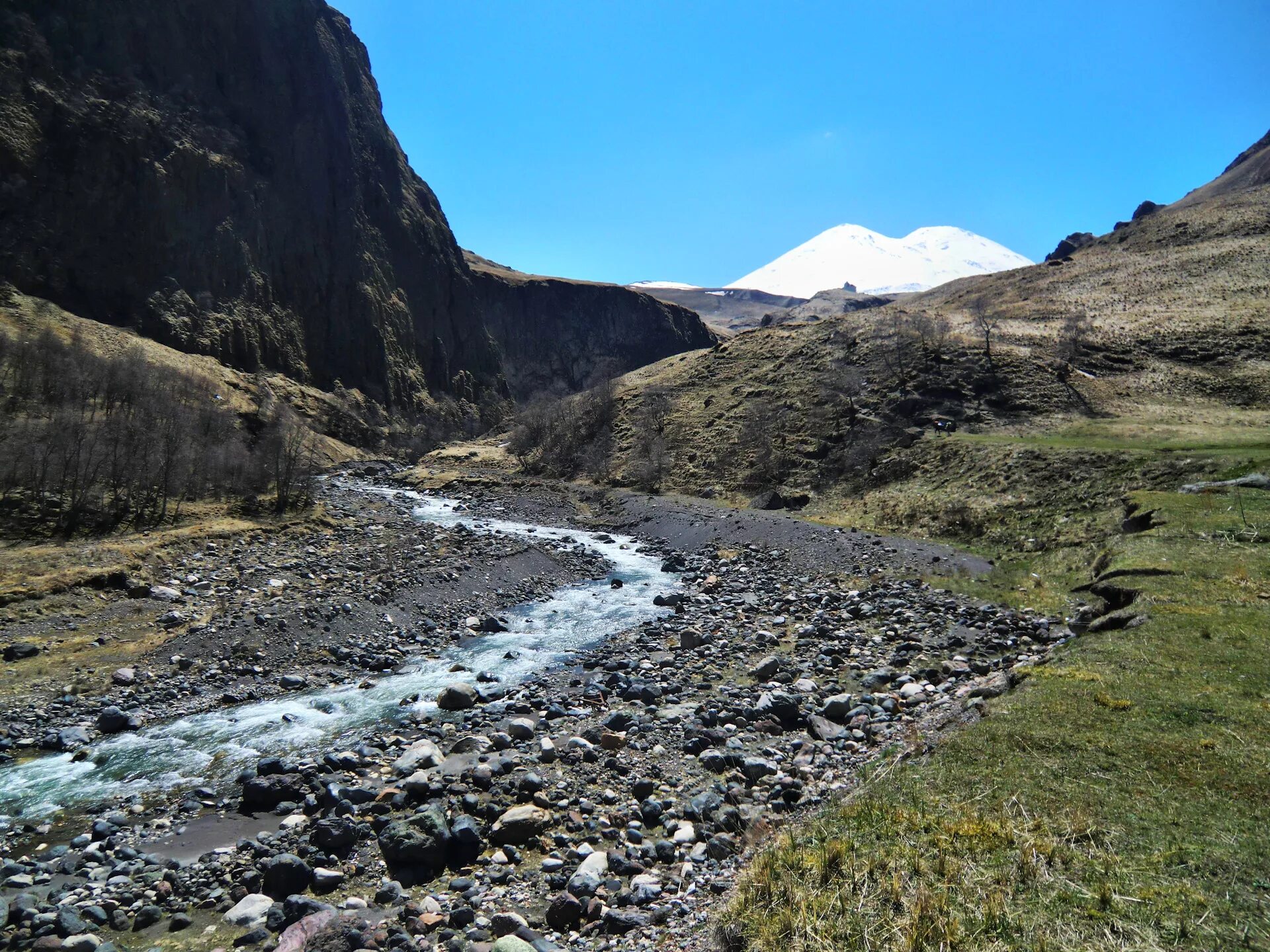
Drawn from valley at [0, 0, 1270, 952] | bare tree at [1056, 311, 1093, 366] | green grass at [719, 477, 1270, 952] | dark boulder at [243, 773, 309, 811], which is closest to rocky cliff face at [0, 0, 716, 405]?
valley at [0, 0, 1270, 952]

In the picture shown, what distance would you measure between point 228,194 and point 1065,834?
111 meters

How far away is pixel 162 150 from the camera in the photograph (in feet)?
272

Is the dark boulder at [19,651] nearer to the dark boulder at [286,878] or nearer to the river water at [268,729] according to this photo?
the river water at [268,729]

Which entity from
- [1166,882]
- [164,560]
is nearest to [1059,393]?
[1166,882]

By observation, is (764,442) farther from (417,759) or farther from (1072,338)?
(417,759)

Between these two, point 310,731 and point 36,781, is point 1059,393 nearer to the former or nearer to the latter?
point 310,731

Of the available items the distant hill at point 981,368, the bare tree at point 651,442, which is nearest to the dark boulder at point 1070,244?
the distant hill at point 981,368

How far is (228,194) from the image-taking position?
293 ft

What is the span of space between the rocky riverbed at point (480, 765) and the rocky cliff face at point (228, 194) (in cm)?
7363

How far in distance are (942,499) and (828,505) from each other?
10181mm

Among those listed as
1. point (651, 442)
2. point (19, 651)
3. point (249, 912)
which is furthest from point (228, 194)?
point (249, 912)

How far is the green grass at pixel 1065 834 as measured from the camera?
5.02m

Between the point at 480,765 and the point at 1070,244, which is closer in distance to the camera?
the point at 480,765

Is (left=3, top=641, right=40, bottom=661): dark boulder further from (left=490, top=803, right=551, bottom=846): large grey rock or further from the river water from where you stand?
(left=490, top=803, right=551, bottom=846): large grey rock
